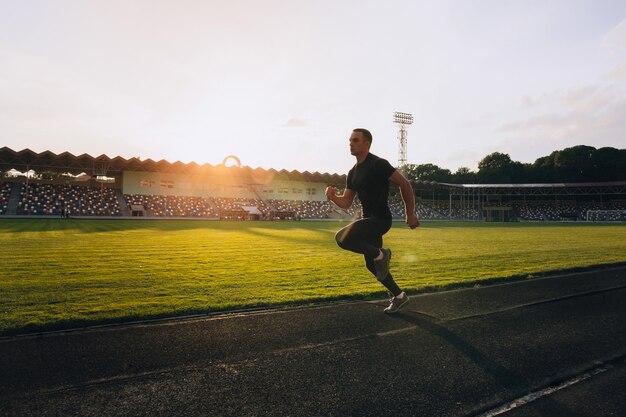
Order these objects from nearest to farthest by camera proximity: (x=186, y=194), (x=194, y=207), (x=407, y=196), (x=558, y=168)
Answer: (x=407, y=196), (x=194, y=207), (x=186, y=194), (x=558, y=168)

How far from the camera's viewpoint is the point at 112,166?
157 ft

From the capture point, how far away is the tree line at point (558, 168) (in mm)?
93188

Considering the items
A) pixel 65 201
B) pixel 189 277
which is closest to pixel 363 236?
pixel 189 277

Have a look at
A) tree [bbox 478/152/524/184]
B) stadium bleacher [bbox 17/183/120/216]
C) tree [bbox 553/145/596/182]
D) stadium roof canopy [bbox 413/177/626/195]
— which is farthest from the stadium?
tree [bbox 553/145/596/182]

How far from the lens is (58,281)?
23.6 ft

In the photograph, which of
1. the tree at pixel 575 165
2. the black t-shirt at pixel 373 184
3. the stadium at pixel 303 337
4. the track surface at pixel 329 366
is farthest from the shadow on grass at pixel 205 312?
the tree at pixel 575 165

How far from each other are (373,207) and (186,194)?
5306 centimetres

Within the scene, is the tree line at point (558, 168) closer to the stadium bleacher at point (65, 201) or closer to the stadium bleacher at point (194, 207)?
the stadium bleacher at point (194, 207)

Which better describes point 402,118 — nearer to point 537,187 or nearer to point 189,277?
point 537,187

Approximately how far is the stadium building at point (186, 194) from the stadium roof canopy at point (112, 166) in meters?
0.09

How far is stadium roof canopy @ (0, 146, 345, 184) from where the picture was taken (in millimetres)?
42406

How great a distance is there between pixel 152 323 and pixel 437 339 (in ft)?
10.9

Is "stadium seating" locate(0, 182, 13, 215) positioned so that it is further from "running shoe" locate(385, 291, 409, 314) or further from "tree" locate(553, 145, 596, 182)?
"tree" locate(553, 145, 596, 182)

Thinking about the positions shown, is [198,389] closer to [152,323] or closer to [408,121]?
[152,323]
